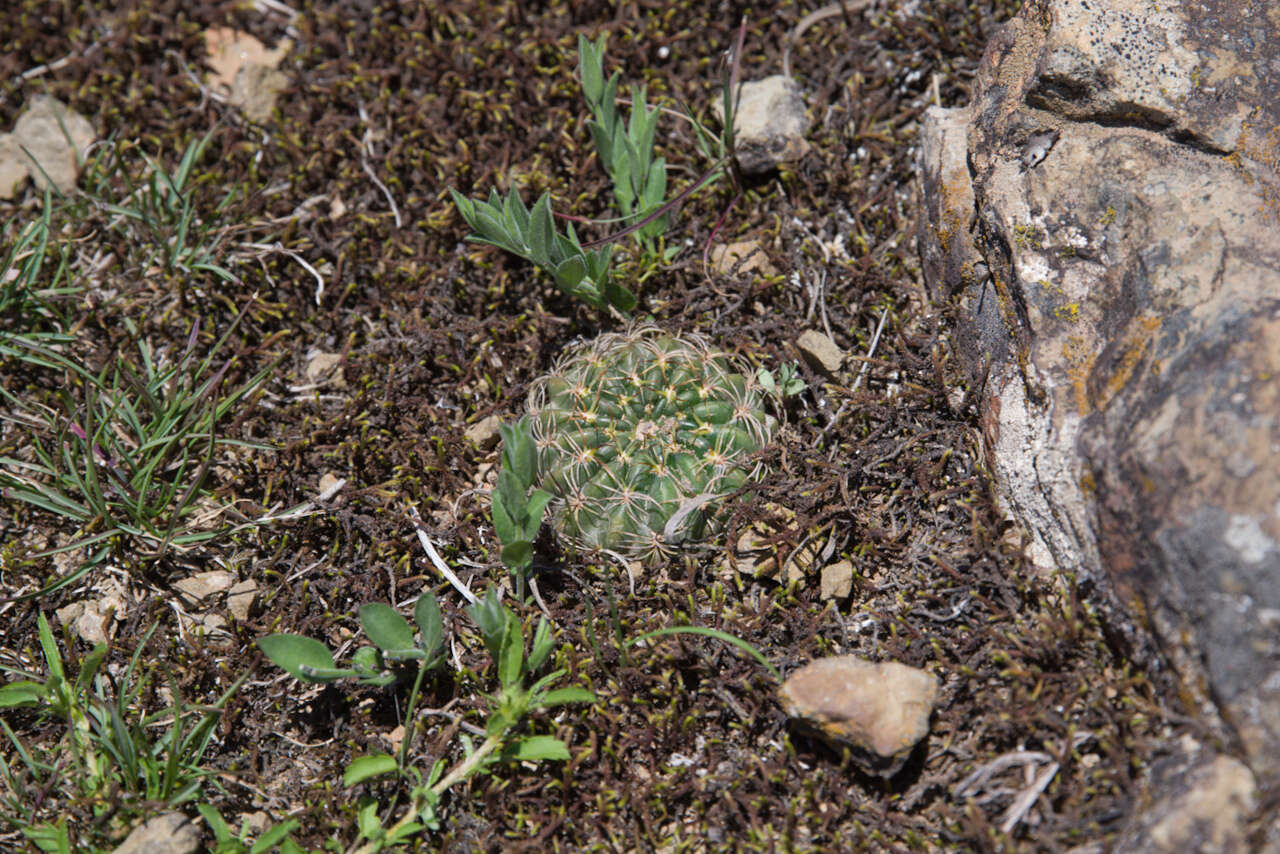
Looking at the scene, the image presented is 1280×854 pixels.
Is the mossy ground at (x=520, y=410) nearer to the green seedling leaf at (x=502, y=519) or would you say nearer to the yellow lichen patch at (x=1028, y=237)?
the green seedling leaf at (x=502, y=519)

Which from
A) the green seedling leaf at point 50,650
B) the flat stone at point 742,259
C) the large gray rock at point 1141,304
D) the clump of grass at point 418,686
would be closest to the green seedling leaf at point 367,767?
the clump of grass at point 418,686

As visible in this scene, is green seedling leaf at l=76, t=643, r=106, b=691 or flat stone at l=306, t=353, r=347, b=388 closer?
green seedling leaf at l=76, t=643, r=106, b=691

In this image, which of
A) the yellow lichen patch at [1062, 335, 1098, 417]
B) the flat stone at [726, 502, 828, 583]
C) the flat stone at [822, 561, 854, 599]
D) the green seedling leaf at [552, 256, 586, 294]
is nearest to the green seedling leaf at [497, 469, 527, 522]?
the flat stone at [726, 502, 828, 583]

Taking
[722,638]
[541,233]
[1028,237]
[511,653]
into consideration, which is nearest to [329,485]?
[511,653]

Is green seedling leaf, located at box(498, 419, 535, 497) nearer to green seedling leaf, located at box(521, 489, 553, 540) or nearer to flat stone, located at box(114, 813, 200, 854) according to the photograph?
green seedling leaf, located at box(521, 489, 553, 540)

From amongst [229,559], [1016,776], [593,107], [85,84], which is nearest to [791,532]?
[1016,776]

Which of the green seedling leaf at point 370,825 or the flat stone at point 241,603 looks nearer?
the green seedling leaf at point 370,825

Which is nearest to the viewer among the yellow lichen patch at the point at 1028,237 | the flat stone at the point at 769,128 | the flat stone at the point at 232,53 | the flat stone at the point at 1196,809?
the flat stone at the point at 1196,809
